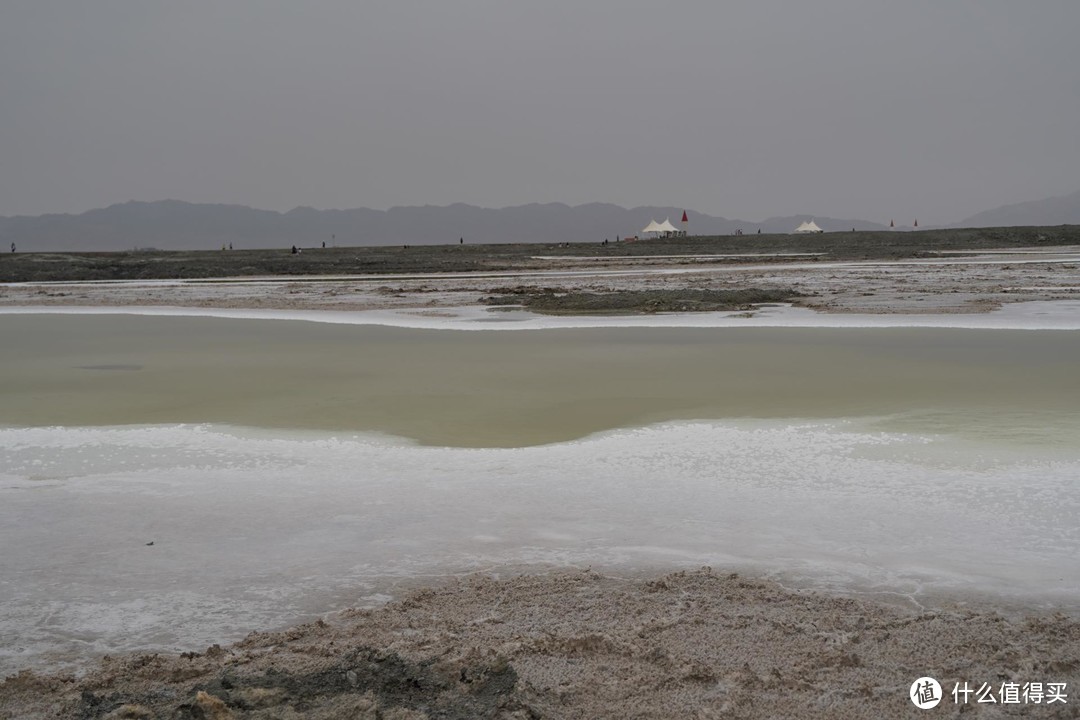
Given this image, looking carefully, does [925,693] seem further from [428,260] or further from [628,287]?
[428,260]

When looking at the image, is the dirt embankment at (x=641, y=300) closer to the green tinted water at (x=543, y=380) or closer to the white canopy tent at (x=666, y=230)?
the green tinted water at (x=543, y=380)

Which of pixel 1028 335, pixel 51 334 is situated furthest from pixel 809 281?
pixel 51 334

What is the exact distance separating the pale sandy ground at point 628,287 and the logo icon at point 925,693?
13.8 m

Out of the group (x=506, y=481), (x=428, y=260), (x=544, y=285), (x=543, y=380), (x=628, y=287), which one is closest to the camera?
(x=506, y=481)

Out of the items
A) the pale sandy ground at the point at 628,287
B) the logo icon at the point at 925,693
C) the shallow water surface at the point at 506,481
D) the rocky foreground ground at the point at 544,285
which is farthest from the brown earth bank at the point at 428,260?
the logo icon at the point at 925,693

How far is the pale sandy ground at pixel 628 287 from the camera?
1872 centimetres

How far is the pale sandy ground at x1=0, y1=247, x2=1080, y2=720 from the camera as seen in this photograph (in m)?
3.16

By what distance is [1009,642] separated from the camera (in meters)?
3.58

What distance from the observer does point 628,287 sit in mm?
22953

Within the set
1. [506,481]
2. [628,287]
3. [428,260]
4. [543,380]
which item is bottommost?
[506,481]

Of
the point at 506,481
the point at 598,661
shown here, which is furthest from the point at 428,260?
the point at 598,661

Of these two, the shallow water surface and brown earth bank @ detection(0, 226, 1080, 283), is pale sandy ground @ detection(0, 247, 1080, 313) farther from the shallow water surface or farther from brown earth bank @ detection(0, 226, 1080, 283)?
the shallow water surface

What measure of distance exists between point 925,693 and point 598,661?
3.62 feet

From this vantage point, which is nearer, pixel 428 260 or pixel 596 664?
pixel 596 664
